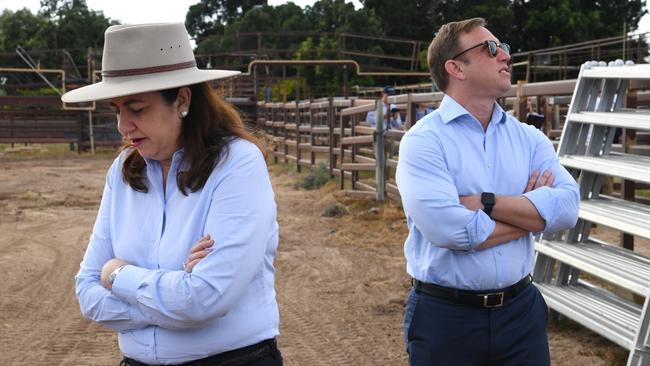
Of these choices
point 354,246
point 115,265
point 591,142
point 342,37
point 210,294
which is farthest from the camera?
point 342,37

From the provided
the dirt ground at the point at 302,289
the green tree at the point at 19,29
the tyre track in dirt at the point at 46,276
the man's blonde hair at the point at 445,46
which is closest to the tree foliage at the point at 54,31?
the green tree at the point at 19,29

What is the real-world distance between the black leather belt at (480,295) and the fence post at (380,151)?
8895 mm

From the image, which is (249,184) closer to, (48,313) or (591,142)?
(591,142)

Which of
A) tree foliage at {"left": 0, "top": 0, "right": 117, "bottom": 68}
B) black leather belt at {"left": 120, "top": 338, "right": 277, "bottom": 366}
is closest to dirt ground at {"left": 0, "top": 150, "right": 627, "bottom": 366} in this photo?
black leather belt at {"left": 120, "top": 338, "right": 277, "bottom": 366}

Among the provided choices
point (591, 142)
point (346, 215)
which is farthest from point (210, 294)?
point (346, 215)

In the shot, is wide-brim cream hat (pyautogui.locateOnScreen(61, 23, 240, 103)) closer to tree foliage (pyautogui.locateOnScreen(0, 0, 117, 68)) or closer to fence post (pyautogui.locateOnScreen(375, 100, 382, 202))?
fence post (pyautogui.locateOnScreen(375, 100, 382, 202))

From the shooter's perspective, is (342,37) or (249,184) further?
(342,37)

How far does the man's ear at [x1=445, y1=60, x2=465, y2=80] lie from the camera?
3002 mm

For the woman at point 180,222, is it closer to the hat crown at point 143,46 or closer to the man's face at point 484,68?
the hat crown at point 143,46

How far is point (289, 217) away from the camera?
449 inches

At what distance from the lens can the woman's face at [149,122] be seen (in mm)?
2273

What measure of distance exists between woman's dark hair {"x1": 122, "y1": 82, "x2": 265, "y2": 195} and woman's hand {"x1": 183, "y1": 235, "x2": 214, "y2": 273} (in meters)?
0.15

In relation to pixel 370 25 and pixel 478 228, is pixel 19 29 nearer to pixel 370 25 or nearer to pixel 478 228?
pixel 370 25

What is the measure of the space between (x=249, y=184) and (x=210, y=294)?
1.00 feet
